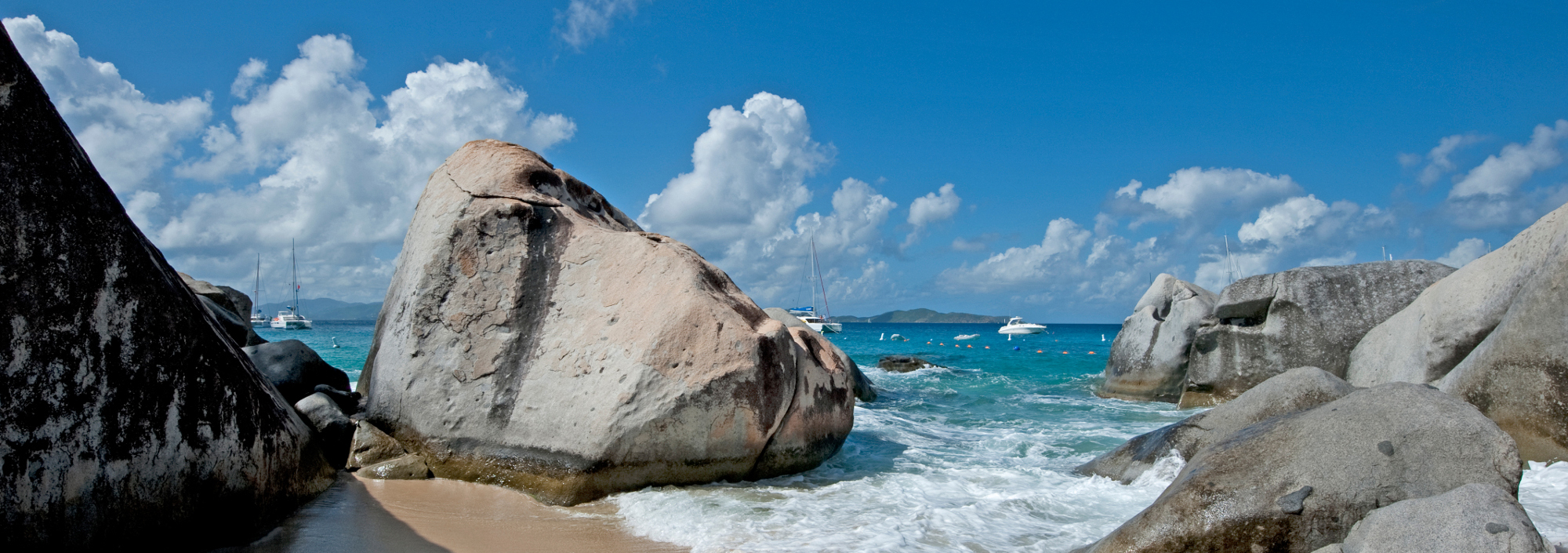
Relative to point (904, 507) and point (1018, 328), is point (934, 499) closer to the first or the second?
point (904, 507)

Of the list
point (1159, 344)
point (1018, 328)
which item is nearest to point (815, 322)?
point (1018, 328)

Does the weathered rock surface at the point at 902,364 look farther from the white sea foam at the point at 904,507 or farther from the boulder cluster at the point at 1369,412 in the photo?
the white sea foam at the point at 904,507

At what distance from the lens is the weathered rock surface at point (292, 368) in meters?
8.00

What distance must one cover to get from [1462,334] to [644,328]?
8.84 meters

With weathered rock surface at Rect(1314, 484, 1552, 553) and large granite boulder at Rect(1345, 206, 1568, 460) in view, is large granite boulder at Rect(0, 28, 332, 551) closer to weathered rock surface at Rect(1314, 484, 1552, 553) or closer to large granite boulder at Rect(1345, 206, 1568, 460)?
weathered rock surface at Rect(1314, 484, 1552, 553)

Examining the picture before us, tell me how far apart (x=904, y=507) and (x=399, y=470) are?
4142mm

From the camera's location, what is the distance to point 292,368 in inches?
321

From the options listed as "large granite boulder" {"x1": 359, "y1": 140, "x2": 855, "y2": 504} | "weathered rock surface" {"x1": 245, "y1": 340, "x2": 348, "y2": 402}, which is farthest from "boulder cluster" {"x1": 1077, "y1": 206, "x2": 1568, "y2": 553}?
"weathered rock surface" {"x1": 245, "y1": 340, "x2": 348, "y2": 402}

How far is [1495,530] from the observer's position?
11.7ft

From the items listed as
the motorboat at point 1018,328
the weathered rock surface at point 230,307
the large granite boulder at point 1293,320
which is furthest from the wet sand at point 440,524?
the motorboat at point 1018,328

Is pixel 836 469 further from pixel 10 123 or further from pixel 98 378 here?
pixel 10 123

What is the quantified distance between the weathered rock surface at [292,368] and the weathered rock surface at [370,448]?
1.61 metres

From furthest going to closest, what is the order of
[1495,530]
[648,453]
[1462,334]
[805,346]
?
[1462,334] < [805,346] < [648,453] < [1495,530]

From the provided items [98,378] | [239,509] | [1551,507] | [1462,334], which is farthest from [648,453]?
[1462,334]
